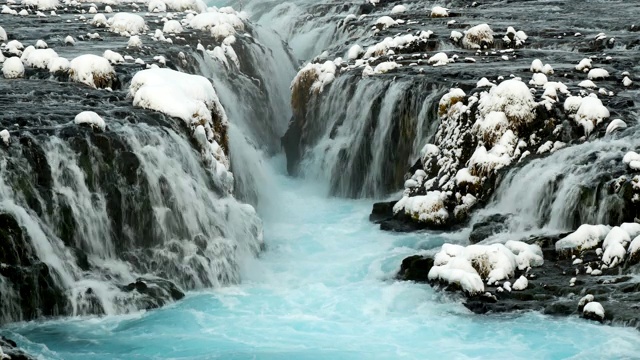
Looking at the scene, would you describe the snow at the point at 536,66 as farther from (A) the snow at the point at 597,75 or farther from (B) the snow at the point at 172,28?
(B) the snow at the point at 172,28

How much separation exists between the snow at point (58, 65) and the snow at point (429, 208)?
9.26 meters

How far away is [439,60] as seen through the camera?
27.2m

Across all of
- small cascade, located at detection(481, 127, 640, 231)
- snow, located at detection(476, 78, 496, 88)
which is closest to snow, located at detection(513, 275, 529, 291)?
small cascade, located at detection(481, 127, 640, 231)

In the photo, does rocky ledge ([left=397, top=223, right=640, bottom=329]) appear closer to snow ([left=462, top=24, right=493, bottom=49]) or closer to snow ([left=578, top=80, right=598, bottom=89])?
snow ([left=578, top=80, right=598, bottom=89])

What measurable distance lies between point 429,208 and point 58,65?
10025 millimetres

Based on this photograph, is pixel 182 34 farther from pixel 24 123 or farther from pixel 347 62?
pixel 24 123

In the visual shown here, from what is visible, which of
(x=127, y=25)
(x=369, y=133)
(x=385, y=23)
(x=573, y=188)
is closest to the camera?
(x=573, y=188)

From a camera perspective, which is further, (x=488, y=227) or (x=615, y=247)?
(x=488, y=227)

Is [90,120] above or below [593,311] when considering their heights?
above

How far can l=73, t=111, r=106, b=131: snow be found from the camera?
18641 mm

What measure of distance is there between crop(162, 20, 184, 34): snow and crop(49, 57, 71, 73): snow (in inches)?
338

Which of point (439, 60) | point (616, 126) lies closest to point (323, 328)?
point (616, 126)

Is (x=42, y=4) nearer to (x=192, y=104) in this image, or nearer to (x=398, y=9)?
(x=398, y=9)

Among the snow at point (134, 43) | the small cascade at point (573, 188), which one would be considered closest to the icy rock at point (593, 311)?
the small cascade at point (573, 188)
